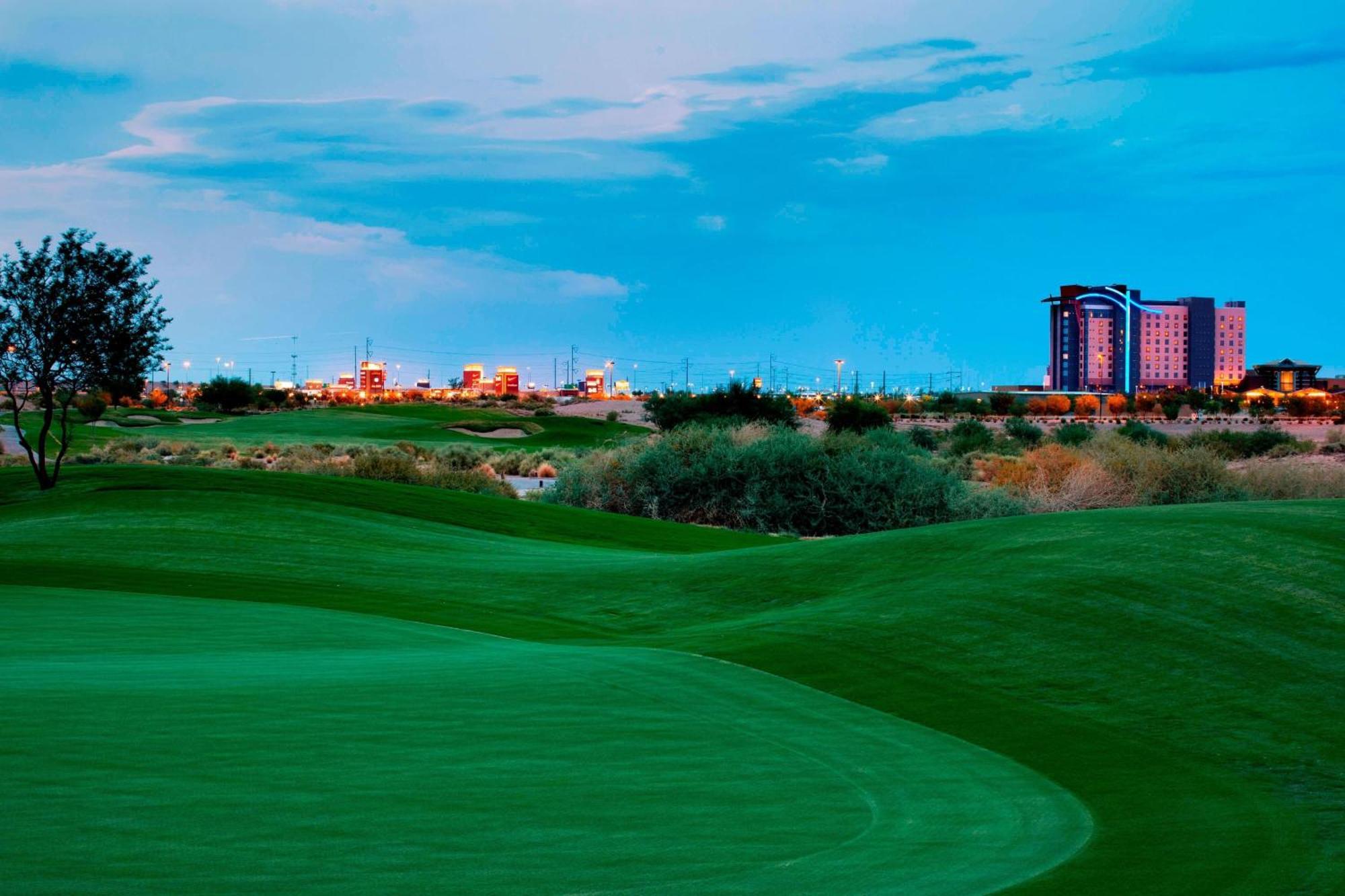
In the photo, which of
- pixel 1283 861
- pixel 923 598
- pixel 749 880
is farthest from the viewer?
pixel 923 598

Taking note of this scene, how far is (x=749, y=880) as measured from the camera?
4.40 meters

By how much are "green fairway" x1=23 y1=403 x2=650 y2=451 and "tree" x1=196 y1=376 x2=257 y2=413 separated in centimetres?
1456

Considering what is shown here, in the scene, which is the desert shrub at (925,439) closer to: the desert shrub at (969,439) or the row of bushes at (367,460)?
the desert shrub at (969,439)

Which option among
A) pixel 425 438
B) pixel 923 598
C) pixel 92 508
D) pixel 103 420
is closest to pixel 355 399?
pixel 103 420

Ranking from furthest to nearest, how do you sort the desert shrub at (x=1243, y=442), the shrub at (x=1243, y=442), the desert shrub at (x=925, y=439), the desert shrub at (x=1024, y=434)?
the desert shrub at (x=1024, y=434)
the desert shrub at (x=925, y=439)
the desert shrub at (x=1243, y=442)
the shrub at (x=1243, y=442)

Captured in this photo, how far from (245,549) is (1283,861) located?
14430mm

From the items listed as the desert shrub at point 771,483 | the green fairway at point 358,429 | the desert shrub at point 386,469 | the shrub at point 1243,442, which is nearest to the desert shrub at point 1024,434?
the shrub at point 1243,442

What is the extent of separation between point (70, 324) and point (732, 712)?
69.5ft

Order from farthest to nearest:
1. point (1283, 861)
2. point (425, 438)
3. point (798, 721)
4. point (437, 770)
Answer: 1. point (425, 438)
2. point (798, 721)
3. point (437, 770)
4. point (1283, 861)

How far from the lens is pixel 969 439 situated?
196 feet

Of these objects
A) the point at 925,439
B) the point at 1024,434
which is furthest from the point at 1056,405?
the point at 925,439

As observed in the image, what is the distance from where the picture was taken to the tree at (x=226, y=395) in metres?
115

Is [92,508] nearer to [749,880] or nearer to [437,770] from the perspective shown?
[437,770]

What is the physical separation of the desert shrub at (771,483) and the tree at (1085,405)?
83186 mm
